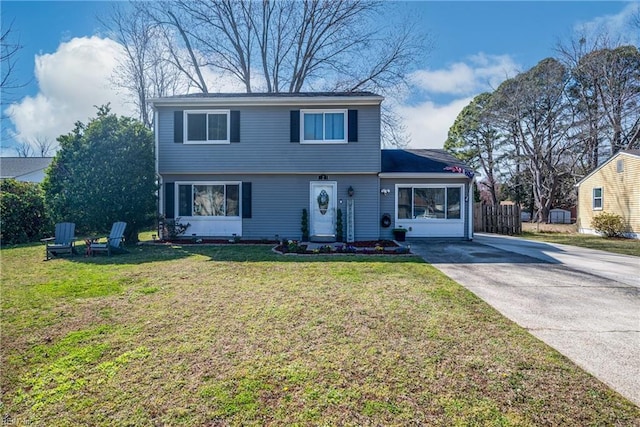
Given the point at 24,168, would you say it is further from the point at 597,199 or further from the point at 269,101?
the point at 597,199

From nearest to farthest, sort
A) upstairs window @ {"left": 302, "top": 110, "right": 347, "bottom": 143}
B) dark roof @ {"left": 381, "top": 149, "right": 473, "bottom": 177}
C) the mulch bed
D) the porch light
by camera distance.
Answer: the mulch bed < upstairs window @ {"left": 302, "top": 110, "right": 347, "bottom": 143} < the porch light < dark roof @ {"left": 381, "top": 149, "right": 473, "bottom": 177}

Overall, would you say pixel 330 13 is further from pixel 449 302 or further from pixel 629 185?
pixel 449 302

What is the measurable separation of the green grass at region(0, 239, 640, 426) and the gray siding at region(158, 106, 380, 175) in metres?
6.82

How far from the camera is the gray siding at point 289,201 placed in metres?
12.1

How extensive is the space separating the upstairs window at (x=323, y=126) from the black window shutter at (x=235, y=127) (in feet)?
8.01

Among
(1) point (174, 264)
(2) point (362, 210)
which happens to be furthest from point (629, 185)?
(1) point (174, 264)

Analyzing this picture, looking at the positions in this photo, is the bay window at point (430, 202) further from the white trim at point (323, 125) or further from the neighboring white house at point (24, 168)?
the neighboring white house at point (24, 168)

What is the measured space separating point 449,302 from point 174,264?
6246 mm

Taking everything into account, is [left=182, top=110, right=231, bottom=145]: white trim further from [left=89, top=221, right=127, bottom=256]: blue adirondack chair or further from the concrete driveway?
the concrete driveway

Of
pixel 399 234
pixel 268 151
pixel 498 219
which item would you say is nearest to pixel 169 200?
pixel 268 151

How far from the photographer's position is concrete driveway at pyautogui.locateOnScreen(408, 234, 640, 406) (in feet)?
10.3

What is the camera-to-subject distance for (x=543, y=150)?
2598cm

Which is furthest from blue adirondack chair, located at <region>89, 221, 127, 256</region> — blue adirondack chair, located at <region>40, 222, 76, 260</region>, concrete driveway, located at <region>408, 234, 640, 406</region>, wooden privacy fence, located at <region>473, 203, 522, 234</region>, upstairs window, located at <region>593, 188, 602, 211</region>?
upstairs window, located at <region>593, 188, 602, 211</region>

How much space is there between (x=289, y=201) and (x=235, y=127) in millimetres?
3426
